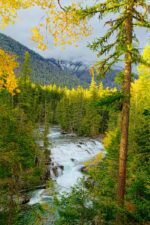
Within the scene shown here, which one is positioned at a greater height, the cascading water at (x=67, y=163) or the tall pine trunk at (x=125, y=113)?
the tall pine trunk at (x=125, y=113)

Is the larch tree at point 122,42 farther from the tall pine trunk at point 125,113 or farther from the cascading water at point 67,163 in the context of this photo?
the cascading water at point 67,163

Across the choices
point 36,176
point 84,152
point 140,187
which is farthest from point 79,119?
point 140,187

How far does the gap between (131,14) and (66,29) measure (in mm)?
2986

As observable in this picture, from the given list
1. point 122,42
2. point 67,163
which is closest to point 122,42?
point 122,42

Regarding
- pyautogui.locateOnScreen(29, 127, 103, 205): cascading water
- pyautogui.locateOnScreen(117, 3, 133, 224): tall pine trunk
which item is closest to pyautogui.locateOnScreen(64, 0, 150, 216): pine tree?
pyautogui.locateOnScreen(117, 3, 133, 224): tall pine trunk

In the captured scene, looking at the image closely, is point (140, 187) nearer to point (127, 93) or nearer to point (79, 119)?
point (127, 93)

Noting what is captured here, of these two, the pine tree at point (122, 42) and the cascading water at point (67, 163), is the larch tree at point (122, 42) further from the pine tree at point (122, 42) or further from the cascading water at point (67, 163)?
the cascading water at point (67, 163)

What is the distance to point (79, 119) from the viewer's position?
47969 mm

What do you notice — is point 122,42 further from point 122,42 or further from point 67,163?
point 67,163

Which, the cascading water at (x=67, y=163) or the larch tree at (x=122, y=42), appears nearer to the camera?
the larch tree at (x=122, y=42)

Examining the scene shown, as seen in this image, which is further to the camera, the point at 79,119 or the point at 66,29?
the point at 79,119

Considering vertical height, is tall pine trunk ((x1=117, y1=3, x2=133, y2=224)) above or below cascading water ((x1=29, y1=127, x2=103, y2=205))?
above

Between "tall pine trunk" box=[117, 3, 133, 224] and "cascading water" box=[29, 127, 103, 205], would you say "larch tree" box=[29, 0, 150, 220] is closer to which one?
"tall pine trunk" box=[117, 3, 133, 224]

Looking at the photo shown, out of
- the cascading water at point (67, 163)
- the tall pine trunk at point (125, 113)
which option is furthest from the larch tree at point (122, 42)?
the cascading water at point (67, 163)
